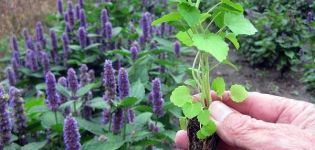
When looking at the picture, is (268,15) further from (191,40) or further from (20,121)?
(191,40)

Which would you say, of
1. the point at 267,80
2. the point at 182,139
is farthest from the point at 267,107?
the point at 267,80

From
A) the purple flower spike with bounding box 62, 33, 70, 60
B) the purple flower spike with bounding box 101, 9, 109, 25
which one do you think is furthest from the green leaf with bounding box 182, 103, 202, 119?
the purple flower spike with bounding box 62, 33, 70, 60

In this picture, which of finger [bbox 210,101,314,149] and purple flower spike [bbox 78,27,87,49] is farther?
purple flower spike [bbox 78,27,87,49]

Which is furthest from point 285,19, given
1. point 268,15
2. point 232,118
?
point 232,118

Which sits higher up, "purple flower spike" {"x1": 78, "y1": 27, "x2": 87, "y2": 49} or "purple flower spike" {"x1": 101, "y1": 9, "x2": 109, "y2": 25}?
"purple flower spike" {"x1": 101, "y1": 9, "x2": 109, "y2": 25}

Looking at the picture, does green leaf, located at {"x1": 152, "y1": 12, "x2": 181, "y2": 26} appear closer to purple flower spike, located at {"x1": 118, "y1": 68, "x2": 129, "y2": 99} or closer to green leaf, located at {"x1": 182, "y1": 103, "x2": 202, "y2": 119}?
green leaf, located at {"x1": 182, "y1": 103, "x2": 202, "y2": 119}

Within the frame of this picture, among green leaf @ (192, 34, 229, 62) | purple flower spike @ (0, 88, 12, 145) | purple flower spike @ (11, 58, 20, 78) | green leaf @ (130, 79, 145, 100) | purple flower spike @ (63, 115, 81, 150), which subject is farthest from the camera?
purple flower spike @ (11, 58, 20, 78)
